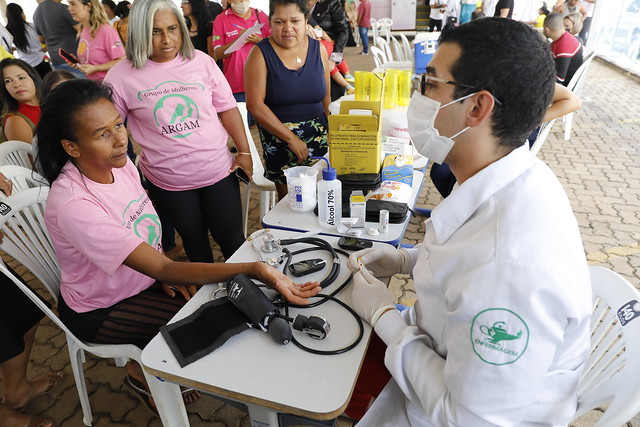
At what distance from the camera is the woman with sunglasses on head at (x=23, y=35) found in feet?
15.5

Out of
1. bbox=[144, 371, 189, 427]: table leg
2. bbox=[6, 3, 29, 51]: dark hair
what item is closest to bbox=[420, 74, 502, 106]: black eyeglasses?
Answer: bbox=[144, 371, 189, 427]: table leg

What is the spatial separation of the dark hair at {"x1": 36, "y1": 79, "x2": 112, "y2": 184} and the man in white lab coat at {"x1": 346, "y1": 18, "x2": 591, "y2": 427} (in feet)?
3.69

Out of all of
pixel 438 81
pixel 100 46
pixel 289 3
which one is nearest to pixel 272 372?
pixel 438 81

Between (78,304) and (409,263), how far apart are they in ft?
4.08

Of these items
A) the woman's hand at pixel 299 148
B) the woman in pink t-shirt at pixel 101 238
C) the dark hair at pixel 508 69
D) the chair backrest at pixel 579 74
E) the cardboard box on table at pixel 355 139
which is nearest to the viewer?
the dark hair at pixel 508 69

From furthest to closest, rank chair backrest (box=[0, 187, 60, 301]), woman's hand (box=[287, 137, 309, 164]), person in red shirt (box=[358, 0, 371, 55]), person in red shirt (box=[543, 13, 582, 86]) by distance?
person in red shirt (box=[358, 0, 371, 55])
person in red shirt (box=[543, 13, 582, 86])
woman's hand (box=[287, 137, 309, 164])
chair backrest (box=[0, 187, 60, 301])

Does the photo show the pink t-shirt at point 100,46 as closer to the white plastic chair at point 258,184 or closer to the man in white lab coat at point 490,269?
the white plastic chair at point 258,184

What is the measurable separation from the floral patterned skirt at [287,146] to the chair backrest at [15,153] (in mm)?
1433

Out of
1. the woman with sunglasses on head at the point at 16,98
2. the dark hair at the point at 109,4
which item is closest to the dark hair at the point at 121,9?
the dark hair at the point at 109,4

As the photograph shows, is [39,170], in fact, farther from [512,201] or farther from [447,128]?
[512,201]

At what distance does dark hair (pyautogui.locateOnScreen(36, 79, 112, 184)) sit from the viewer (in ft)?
4.49

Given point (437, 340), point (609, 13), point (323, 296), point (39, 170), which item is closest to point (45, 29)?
point (39, 170)

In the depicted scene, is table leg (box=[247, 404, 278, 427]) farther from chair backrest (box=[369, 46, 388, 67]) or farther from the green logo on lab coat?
chair backrest (box=[369, 46, 388, 67])

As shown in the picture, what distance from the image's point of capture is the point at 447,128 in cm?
106
